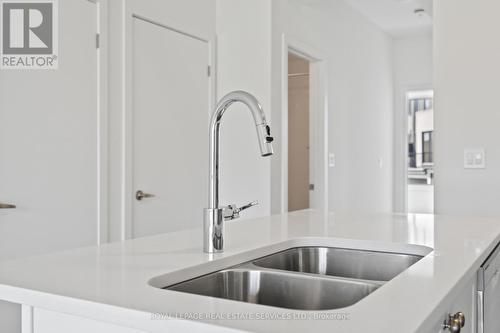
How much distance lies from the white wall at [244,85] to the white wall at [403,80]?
127 inches

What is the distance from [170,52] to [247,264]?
2.28 m

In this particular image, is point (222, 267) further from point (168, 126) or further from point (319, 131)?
point (319, 131)

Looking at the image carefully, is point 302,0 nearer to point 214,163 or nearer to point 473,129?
point 473,129

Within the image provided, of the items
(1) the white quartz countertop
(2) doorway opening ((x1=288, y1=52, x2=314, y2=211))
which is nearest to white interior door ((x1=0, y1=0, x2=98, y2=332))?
(1) the white quartz countertop

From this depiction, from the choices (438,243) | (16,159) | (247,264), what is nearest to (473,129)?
(438,243)

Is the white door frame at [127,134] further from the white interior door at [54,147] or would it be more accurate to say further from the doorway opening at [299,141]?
the doorway opening at [299,141]

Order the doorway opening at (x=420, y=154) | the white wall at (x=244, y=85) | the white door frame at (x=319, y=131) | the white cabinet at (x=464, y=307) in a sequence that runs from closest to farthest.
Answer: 1. the white cabinet at (x=464, y=307)
2. the white wall at (x=244, y=85)
3. the white door frame at (x=319, y=131)
4. the doorway opening at (x=420, y=154)

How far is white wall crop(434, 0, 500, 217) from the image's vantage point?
2.88 meters

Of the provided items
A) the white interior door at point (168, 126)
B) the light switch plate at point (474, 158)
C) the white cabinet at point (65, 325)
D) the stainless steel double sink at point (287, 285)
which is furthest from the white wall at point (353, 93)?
the white cabinet at point (65, 325)

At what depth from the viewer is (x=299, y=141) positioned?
5.07 meters

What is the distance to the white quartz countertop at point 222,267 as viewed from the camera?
0.76 metres

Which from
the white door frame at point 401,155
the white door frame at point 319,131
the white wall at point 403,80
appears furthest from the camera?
the white door frame at point 401,155

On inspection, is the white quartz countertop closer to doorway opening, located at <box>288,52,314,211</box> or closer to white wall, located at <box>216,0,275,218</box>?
white wall, located at <box>216,0,275,218</box>

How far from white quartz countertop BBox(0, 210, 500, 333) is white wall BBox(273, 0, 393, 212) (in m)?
2.05
